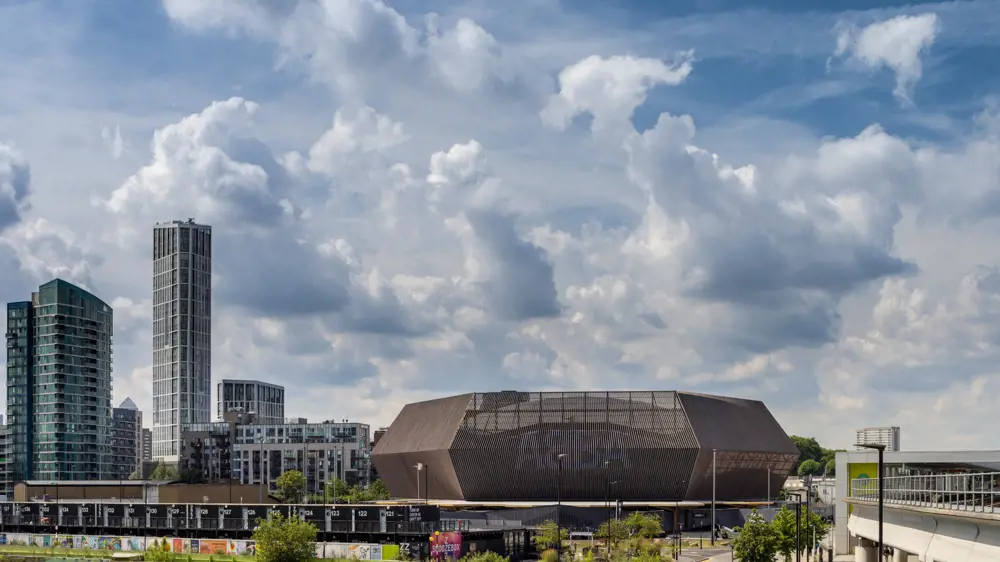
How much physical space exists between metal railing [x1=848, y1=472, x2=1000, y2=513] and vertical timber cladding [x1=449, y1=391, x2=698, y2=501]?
2424 inches

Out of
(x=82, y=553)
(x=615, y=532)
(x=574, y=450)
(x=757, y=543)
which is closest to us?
(x=757, y=543)

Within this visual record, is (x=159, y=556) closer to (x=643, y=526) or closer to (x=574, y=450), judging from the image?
(x=643, y=526)

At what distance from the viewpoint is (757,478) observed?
166875 mm

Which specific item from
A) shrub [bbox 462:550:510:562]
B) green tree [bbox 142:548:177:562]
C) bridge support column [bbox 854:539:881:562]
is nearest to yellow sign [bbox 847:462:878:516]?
bridge support column [bbox 854:539:881:562]

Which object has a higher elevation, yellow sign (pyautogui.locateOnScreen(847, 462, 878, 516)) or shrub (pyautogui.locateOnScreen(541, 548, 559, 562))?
yellow sign (pyautogui.locateOnScreen(847, 462, 878, 516))

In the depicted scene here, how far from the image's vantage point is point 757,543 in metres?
88.7

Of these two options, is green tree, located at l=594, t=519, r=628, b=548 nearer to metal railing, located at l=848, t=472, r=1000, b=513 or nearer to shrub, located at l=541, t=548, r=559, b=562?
shrub, located at l=541, t=548, r=559, b=562

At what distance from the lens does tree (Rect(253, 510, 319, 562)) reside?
9394 centimetres

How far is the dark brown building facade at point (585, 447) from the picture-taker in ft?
510

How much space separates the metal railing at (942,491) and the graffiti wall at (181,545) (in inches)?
1367

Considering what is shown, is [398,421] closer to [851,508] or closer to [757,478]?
[757,478]

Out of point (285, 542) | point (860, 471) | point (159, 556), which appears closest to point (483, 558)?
point (285, 542)

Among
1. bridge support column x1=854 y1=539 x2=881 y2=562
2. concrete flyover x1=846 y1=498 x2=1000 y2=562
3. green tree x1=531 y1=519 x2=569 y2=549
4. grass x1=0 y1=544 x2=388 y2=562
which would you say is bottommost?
grass x1=0 y1=544 x2=388 y2=562

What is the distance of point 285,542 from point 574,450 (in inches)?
2633
